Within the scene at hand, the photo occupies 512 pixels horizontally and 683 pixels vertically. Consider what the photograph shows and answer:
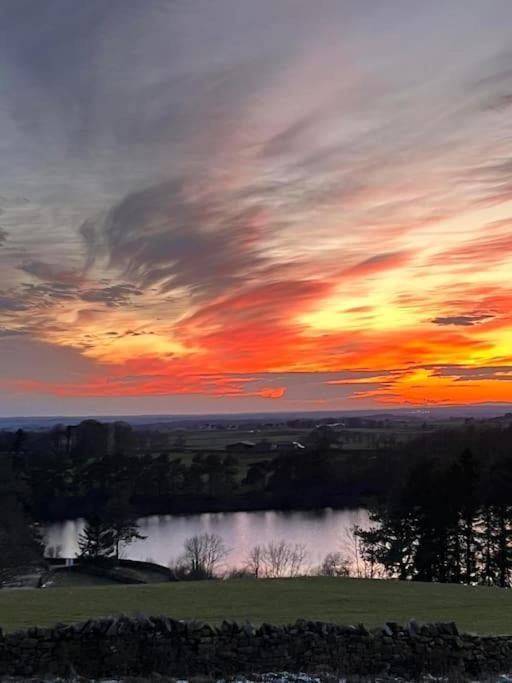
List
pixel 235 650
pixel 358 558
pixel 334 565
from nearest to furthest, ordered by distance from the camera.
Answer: pixel 235 650 → pixel 334 565 → pixel 358 558

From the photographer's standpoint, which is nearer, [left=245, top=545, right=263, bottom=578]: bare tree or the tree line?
the tree line

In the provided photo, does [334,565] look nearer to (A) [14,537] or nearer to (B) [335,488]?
(A) [14,537]

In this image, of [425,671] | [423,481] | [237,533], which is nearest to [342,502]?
[237,533]

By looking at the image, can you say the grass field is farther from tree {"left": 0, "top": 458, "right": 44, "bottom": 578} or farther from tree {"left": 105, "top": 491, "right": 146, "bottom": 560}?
tree {"left": 105, "top": 491, "right": 146, "bottom": 560}

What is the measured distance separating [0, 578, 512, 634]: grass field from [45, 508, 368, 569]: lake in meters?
21.5

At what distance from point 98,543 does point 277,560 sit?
10455 millimetres

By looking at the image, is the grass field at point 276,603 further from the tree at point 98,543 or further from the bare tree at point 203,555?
the tree at point 98,543

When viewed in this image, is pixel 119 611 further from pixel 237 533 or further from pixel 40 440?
pixel 40 440

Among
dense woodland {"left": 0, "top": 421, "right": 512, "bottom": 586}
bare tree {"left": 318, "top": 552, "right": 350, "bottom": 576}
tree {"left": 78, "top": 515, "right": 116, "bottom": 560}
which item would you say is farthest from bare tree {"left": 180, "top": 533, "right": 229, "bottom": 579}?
bare tree {"left": 318, "top": 552, "right": 350, "bottom": 576}

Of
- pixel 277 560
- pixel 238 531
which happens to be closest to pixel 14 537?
pixel 277 560

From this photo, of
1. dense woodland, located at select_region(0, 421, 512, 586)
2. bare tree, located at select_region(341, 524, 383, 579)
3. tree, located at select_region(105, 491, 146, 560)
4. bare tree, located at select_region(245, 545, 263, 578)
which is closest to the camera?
dense woodland, located at select_region(0, 421, 512, 586)

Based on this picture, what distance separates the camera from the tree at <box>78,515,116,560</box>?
3816 centimetres

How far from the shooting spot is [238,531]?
48.2m

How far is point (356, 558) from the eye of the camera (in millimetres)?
37812
